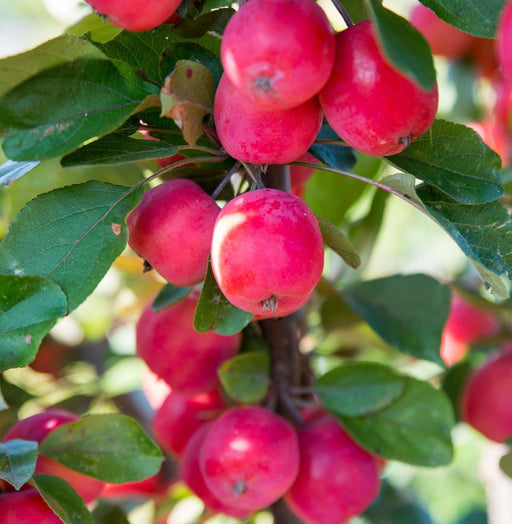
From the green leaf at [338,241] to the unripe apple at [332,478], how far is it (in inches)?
13.0

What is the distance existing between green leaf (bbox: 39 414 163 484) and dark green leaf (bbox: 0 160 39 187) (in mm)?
284

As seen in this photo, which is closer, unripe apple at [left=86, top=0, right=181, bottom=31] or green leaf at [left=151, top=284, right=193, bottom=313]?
unripe apple at [left=86, top=0, right=181, bottom=31]

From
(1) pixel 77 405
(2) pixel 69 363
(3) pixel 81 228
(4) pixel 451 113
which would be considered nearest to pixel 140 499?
(1) pixel 77 405

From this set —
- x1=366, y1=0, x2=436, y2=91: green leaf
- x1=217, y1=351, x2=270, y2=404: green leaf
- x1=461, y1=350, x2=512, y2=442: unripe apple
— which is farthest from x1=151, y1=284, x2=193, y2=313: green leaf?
x1=461, y1=350, x2=512, y2=442: unripe apple

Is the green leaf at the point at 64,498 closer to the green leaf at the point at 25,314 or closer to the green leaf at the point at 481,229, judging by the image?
the green leaf at the point at 25,314

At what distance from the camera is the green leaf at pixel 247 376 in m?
0.95

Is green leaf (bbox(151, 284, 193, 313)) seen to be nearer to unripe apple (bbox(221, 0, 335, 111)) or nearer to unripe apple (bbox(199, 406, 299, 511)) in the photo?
unripe apple (bbox(199, 406, 299, 511))

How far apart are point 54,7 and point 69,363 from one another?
2.36ft

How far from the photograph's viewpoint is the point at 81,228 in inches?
28.5

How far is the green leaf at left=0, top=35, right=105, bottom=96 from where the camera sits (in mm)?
642

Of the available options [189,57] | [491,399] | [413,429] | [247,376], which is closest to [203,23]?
[189,57]

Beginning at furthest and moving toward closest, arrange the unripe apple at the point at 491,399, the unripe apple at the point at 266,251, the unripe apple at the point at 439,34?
the unripe apple at the point at 439,34
the unripe apple at the point at 491,399
the unripe apple at the point at 266,251

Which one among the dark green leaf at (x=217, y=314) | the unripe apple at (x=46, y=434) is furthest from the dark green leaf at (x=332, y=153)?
the unripe apple at (x=46, y=434)

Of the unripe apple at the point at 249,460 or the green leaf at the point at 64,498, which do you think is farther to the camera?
the unripe apple at the point at 249,460
